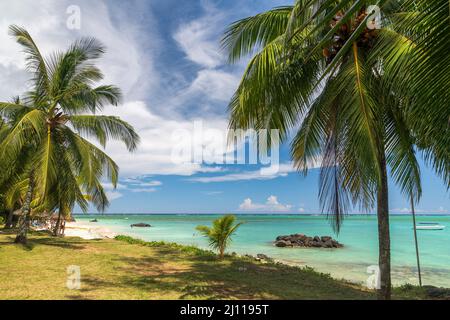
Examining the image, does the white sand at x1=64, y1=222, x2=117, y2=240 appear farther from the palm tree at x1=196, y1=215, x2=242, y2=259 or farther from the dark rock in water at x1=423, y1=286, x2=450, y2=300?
the dark rock in water at x1=423, y1=286, x2=450, y2=300

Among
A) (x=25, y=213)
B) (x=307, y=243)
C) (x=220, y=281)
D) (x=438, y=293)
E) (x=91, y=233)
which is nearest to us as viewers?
(x=220, y=281)

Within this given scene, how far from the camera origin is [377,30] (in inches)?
205

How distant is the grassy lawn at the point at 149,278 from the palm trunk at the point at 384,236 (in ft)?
4.34

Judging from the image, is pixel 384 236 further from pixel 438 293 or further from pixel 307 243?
pixel 307 243

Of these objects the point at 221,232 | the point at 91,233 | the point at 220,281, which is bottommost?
the point at 91,233

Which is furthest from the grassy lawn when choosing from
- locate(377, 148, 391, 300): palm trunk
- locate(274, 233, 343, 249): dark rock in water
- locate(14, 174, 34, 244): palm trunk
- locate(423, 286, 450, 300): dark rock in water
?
locate(274, 233, 343, 249): dark rock in water

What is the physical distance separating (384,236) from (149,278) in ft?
17.1

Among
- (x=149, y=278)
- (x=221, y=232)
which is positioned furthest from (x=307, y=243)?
(x=149, y=278)

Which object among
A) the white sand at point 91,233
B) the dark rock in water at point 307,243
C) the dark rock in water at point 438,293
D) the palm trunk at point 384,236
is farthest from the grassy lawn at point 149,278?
the dark rock in water at point 307,243

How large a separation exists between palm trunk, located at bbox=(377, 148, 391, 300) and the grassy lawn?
132cm

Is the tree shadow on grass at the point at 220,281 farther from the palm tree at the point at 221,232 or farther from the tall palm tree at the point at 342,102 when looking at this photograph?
the tall palm tree at the point at 342,102

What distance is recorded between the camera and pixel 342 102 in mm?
5230

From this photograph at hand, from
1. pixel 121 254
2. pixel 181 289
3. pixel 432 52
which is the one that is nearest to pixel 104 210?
pixel 121 254
